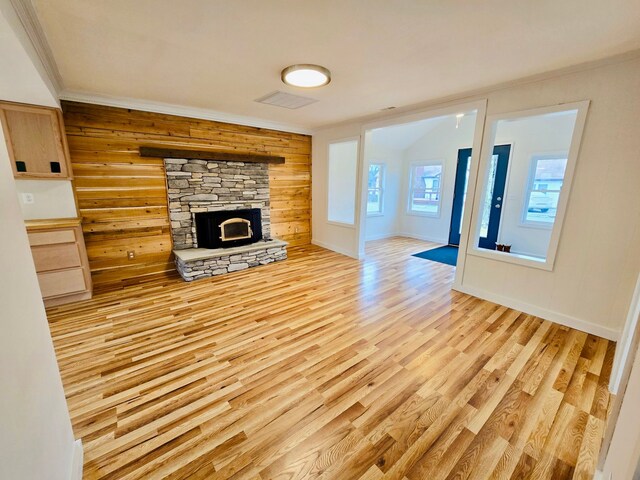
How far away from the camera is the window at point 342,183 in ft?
18.2

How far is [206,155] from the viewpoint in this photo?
4.07 m

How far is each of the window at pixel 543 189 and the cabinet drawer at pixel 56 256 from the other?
22.3 ft

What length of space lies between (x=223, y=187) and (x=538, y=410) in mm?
4434

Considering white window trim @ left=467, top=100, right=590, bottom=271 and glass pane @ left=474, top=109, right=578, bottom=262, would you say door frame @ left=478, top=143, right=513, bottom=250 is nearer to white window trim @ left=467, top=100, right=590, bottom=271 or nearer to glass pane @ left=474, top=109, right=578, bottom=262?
glass pane @ left=474, top=109, right=578, bottom=262

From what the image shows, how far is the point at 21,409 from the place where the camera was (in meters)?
0.85

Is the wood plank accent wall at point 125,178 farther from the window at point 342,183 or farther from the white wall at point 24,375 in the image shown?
the white wall at point 24,375

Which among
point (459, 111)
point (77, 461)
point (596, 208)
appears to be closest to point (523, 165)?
point (459, 111)

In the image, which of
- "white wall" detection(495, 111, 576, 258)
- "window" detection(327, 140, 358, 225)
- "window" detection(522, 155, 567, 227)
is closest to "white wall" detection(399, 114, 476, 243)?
"white wall" detection(495, 111, 576, 258)

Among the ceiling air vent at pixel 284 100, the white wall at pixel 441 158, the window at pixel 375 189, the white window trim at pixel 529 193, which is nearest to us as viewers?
the ceiling air vent at pixel 284 100

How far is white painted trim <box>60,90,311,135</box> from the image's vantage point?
3178mm

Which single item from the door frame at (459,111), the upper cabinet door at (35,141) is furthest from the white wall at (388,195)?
the upper cabinet door at (35,141)

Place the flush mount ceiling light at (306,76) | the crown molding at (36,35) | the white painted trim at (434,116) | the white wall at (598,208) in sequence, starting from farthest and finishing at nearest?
the white painted trim at (434,116)
the flush mount ceiling light at (306,76)
the white wall at (598,208)
the crown molding at (36,35)

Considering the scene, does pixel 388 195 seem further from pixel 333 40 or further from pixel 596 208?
pixel 333 40

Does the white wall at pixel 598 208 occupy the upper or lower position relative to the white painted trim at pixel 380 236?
upper
